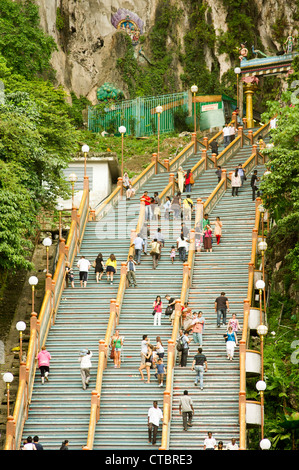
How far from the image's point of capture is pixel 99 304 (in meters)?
38.9

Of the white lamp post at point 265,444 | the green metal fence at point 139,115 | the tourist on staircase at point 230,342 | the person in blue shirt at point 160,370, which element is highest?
the green metal fence at point 139,115

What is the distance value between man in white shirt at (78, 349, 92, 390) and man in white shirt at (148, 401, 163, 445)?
3.11m

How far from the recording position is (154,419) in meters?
32.6

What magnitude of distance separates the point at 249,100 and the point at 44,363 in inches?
1004

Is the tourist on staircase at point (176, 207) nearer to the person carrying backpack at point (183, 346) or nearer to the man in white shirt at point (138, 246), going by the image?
the man in white shirt at point (138, 246)

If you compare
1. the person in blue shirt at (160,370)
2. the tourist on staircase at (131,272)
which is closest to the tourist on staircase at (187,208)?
the tourist on staircase at (131,272)

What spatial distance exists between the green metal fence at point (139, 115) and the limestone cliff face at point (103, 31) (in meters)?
2.05

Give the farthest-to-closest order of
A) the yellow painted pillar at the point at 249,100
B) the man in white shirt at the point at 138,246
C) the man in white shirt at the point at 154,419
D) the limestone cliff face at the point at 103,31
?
the limestone cliff face at the point at 103,31 < the yellow painted pillar at the point at 249,100 < the man in white shirt at the point at 138,246 < the man in white shirt at the point at 154,419

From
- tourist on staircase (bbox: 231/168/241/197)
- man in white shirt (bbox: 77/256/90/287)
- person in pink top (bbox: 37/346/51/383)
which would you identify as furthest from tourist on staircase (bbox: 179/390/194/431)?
tourist on staircase (bbox: 231/168/241/197)

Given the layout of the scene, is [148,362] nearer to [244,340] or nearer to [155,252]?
[244,340]

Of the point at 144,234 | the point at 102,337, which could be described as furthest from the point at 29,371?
the point at 144,234

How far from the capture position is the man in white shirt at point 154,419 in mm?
32625

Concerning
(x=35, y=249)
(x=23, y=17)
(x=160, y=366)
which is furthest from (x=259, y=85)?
(x=160, y=366)
